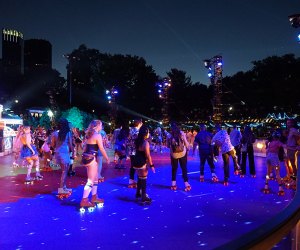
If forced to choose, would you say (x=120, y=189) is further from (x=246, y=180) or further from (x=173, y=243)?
(x=173, y=243)

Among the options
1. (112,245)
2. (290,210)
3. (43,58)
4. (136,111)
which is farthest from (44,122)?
(43,58)

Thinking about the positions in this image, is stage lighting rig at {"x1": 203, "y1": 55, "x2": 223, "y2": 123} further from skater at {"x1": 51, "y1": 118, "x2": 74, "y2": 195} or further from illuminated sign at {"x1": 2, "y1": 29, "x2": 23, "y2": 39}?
illuminated sign at {"x1": 2, "y1": 29, "x2": 23, "y2": 39}

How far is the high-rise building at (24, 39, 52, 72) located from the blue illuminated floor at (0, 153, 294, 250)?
9940cm

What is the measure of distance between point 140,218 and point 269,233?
5391mm

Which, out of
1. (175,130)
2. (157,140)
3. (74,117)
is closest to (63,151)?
(175,130)

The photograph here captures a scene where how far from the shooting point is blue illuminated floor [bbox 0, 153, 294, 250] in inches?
220

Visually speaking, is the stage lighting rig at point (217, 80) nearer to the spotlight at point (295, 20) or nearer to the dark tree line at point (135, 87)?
the spotlight at point (295, 20)

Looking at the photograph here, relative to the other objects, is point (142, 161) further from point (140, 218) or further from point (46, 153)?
point (46, 153)

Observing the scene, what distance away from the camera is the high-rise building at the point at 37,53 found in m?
106

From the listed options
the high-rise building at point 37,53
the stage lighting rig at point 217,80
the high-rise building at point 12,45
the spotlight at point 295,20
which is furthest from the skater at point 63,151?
the high-rise building at point 12,45

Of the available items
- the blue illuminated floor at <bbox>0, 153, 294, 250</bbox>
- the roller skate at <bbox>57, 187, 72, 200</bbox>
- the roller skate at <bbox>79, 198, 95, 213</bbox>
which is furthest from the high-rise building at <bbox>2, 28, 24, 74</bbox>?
the roller skate at <bbox>79, 198, 95, 213</bbox>

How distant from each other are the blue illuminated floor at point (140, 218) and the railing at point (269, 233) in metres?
3.31

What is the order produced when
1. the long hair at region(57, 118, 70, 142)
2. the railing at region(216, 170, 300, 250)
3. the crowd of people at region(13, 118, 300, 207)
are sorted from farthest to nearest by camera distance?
the long hair at region(57, 118, 70, 142) → the crowd of people at region(13, 118, 300, 207) → the railing at region(216, 170, 300, 250)

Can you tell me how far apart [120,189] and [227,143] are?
3.36 metres
